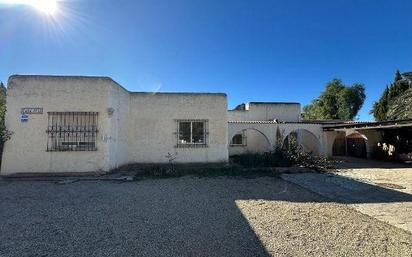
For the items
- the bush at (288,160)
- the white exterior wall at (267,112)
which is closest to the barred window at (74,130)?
the bush at (288,160)

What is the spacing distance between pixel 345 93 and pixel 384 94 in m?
7.90

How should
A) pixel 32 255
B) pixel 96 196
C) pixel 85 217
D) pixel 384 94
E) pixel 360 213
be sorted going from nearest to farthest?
pixel 32 255 → pixel 85 217 → pixel 360 213 → pixel 96 196 → pixel 384 94

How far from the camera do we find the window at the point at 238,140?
22.9 metres

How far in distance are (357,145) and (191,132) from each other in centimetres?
1661

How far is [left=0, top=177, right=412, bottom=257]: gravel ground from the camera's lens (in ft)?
15.2

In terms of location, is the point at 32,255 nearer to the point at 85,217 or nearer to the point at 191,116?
the point at 85,217

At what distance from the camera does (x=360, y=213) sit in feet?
22.8

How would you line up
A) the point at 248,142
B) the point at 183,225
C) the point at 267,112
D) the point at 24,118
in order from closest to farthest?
the point at 183,225 → the point at 24,118 → the point at 248,142 → the point at 267,112

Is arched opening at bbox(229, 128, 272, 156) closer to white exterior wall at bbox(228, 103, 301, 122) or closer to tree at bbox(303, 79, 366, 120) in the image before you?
white exterior wall at bbox(228, 103, 301, 122)

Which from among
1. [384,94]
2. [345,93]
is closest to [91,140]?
[384,94]

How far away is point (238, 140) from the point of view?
23172 mm

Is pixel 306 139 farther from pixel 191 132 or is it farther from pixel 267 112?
pixel 191 132

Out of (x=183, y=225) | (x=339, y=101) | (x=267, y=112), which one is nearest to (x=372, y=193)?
(x=183, y=225)

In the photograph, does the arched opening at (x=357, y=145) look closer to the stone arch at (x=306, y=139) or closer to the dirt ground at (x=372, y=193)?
the stone arch at (x=306, y=139)
